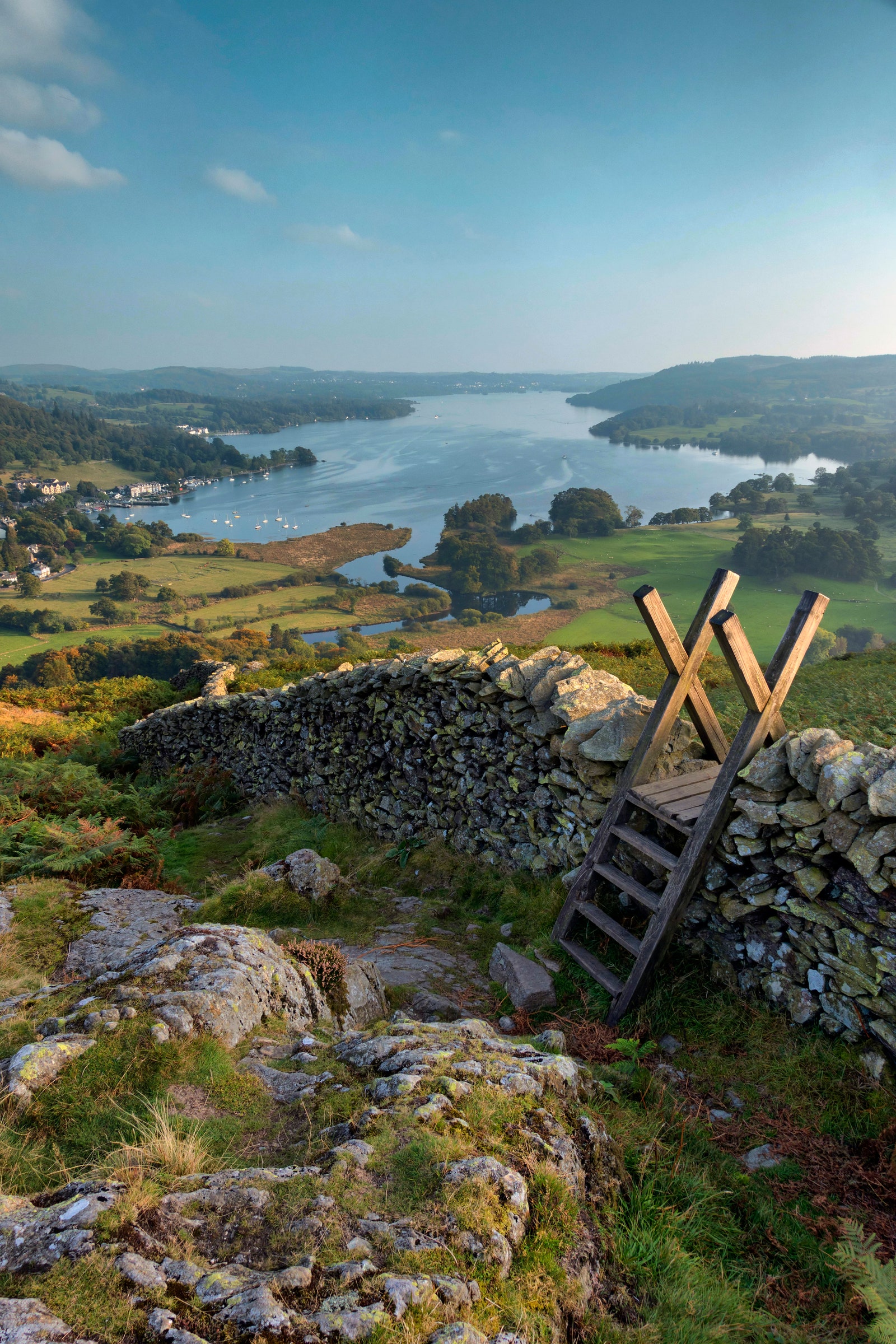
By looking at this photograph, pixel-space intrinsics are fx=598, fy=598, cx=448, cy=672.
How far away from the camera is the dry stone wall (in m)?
3.89

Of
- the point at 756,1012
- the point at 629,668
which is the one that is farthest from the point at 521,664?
the point at 629,668

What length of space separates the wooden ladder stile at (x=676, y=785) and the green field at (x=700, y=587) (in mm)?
28677

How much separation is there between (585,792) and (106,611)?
278 ft

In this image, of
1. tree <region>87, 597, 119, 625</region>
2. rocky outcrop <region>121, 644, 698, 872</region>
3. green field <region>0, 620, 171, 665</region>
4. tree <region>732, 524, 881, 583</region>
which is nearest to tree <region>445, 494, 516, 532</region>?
tree <region>732, 524, 881, 583</region>

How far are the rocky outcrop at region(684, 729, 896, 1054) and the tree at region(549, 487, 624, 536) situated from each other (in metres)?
90.2

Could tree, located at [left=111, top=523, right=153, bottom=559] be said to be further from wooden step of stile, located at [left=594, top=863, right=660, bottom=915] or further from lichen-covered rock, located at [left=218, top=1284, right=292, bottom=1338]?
lichen-covered rock, located at [left=218, top=1284, right=292, bottom=1338]

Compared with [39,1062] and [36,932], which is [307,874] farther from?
[39,1062]

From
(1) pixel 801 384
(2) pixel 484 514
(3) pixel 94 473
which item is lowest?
(2) pixel 484 514

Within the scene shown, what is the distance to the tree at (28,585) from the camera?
84.8 metres

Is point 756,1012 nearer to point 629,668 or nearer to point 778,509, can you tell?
point 629,668

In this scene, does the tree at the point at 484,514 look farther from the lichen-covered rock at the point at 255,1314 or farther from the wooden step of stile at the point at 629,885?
the lichen-covered rock at the point at 255,1314

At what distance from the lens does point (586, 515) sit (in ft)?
296

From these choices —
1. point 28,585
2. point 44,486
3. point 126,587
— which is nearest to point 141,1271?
point 126,587

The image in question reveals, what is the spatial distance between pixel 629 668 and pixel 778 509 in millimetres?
92814
